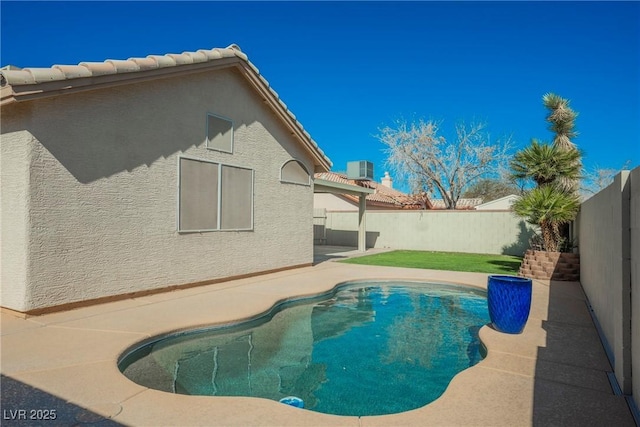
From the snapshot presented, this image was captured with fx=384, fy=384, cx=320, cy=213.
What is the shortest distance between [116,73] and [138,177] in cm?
231

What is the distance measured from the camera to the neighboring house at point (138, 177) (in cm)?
718

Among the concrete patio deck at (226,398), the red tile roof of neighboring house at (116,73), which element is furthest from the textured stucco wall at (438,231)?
the concrete patio deck at (226,398)

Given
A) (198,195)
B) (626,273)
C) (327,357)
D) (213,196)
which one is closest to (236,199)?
(213,196)

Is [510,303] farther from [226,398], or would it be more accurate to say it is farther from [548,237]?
[548,237]

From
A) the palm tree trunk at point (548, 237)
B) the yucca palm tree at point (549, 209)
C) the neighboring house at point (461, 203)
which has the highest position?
the neighboring house at point (461, 203)

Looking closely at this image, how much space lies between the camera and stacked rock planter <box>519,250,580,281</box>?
12.8 meters

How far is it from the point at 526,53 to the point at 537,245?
34.4ft

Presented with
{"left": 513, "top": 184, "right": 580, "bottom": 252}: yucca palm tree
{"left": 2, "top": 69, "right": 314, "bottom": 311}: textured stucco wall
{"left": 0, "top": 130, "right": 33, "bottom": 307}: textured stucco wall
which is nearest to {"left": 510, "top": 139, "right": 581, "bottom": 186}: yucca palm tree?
{"left": 513, "top": 184, "right": 580, "bottom": 252}: yucca palm tree

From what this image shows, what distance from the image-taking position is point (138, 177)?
358 inches

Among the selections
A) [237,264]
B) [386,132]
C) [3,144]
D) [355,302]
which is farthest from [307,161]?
[386,132]

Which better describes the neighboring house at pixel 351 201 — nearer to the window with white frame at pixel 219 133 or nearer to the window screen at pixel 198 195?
the window with white frame at pixel 219 133

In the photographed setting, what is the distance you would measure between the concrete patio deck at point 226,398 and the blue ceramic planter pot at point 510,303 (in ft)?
0.73

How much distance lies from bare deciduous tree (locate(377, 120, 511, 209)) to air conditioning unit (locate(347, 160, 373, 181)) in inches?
310

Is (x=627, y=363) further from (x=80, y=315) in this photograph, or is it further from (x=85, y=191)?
(x=85, y=191)
